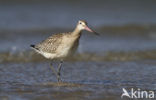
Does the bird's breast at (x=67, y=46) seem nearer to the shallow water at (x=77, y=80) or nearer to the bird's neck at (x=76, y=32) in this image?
the bird's neck at (x=76, y=32)

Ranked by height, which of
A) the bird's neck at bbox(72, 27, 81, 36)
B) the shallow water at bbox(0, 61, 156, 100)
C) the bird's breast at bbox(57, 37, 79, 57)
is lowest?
the shallow water at bbox(0, 61, 156, 100)

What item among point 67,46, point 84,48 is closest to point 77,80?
point 67,46

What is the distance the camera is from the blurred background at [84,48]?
9422 millimetres

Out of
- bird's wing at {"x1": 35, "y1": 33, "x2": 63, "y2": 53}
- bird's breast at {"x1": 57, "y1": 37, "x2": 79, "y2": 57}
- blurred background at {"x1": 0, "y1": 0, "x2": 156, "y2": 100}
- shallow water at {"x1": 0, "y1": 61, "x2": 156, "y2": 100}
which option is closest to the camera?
shallow water at {"x1": 0, "y1": 61, "x2": 156, "y2": 100}

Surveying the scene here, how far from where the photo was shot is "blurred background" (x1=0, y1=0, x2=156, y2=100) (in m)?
9.42

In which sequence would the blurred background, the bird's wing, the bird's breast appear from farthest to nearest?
the bird's wing < the bird's breast < the blurred background

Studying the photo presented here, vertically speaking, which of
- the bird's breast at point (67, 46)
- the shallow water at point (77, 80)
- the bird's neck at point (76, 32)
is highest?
the bird's neck at point (76, 32)

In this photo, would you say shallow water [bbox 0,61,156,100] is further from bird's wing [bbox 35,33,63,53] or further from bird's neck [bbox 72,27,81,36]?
bird's neck [bbox 72,27,81,36]

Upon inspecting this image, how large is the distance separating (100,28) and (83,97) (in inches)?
346

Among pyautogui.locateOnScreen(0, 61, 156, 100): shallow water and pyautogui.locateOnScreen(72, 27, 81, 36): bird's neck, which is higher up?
pyautogui.locateOnScreen(72, 27, 81, 36): bird's neck

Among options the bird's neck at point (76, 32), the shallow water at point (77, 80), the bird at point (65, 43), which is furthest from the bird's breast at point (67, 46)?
the shallow water at point (77, 80)

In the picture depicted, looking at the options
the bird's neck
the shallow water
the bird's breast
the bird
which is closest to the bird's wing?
the bird

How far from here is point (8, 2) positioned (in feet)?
69.6

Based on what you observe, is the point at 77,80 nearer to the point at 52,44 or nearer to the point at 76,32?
the point at 52,44
